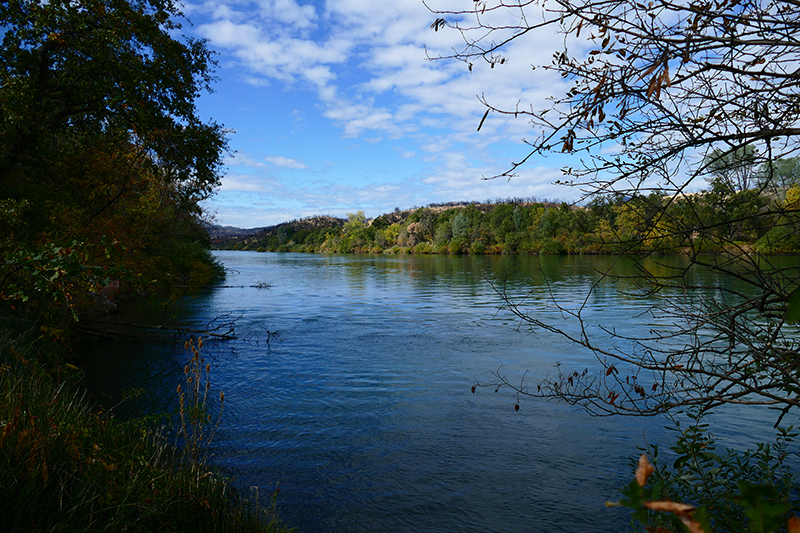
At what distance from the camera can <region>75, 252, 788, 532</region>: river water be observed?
20.6 feet

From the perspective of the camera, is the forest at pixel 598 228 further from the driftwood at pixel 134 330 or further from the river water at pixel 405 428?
the driftwood at pixel 134 330

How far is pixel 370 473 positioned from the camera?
7.20 metres

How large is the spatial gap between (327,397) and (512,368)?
515cm

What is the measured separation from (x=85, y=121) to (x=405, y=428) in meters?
10.8

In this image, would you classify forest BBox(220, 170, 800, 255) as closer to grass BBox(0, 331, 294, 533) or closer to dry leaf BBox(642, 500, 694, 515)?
dry leaf BBox(642, 500, 694, 515)

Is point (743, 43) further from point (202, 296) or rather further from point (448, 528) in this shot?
point (202, 296)

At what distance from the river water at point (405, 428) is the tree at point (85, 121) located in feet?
11.0

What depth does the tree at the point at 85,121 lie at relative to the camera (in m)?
8.69

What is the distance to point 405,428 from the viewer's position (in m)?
8.91

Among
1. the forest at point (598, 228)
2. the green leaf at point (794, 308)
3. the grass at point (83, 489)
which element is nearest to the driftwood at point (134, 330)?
the grass at point (83, 489)

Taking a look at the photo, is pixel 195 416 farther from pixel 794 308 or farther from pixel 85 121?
pixel 85 121

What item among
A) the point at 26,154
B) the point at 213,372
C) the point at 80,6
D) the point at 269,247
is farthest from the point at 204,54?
the point at 269,247

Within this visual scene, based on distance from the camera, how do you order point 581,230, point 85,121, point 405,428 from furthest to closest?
point 581,230 < point 85,121 < point 405,428

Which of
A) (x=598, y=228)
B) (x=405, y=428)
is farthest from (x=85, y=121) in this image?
(x=598, y=228)
